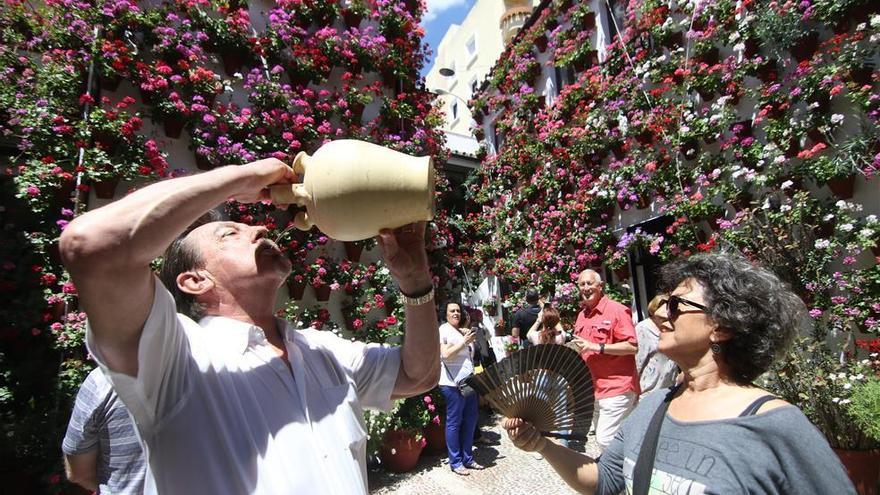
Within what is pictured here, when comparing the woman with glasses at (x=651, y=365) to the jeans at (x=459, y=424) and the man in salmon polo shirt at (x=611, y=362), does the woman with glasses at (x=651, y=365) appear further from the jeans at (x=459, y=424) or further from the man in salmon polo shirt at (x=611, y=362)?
the jeans at (x=459, y=424)

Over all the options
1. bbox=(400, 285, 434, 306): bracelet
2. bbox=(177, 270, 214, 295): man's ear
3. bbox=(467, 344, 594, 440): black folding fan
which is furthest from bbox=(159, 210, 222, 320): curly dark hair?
bbox=(467, 344, 594, 440): black folding fan

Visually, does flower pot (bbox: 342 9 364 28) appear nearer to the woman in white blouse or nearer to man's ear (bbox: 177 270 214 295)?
the woman in white blouse

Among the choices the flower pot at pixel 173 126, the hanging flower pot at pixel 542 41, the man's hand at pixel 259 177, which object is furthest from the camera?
the hanging flower pot at pixel 542 41

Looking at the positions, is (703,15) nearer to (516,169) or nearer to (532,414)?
(516,169)

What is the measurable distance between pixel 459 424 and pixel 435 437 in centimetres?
65

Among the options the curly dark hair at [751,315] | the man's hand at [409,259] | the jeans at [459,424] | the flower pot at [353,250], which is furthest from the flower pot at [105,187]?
the curly dark hair at [751,315]

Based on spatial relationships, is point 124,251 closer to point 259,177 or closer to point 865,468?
point 259,177

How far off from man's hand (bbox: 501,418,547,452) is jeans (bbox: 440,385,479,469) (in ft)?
10.3

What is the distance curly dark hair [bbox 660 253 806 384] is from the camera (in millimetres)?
1425

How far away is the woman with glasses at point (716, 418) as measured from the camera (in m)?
1.17

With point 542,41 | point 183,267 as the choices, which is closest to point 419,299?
point 183,267

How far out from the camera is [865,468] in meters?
2.76

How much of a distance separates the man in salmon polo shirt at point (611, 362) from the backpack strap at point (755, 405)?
7.58 ft

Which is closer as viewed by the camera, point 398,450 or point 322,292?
point 398,450
